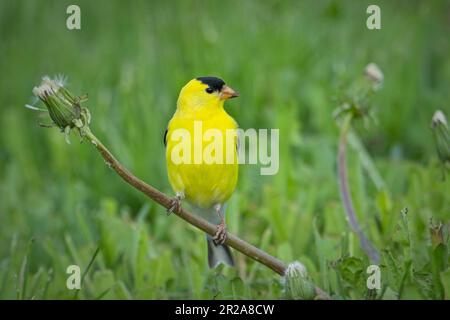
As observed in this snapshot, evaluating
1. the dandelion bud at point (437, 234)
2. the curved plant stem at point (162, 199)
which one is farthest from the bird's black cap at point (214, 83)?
the dandelion bud at point (437, 234)

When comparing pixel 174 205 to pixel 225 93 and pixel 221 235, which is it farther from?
pixel 225 93

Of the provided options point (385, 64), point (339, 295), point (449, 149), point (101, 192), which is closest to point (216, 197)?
point (339, 295)

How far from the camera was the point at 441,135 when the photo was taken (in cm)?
185

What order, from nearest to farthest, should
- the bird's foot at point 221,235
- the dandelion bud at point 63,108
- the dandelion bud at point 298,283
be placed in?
the dandelion bud at point 63,108 < the bird's foot at point 221,235 < the dandelion bud at point 298,283

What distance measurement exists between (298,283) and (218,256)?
0.43 metres

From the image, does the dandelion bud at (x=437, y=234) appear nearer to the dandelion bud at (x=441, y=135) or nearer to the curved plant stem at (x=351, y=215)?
the dandelion bud at (x=441, y=135)

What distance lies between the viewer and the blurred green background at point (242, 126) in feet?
7.04

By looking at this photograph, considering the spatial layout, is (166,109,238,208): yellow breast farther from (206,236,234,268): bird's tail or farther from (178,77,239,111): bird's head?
(206,236,234,268): bird's tail

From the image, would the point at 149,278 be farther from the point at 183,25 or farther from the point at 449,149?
the point at 183,25

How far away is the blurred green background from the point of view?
214 cm

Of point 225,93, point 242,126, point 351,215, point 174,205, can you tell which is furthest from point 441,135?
point 242,126

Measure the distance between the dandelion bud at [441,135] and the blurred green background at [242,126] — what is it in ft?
0.70

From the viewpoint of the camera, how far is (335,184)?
285 centimetres

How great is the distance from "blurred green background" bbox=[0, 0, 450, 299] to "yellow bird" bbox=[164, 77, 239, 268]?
0.38 meters
